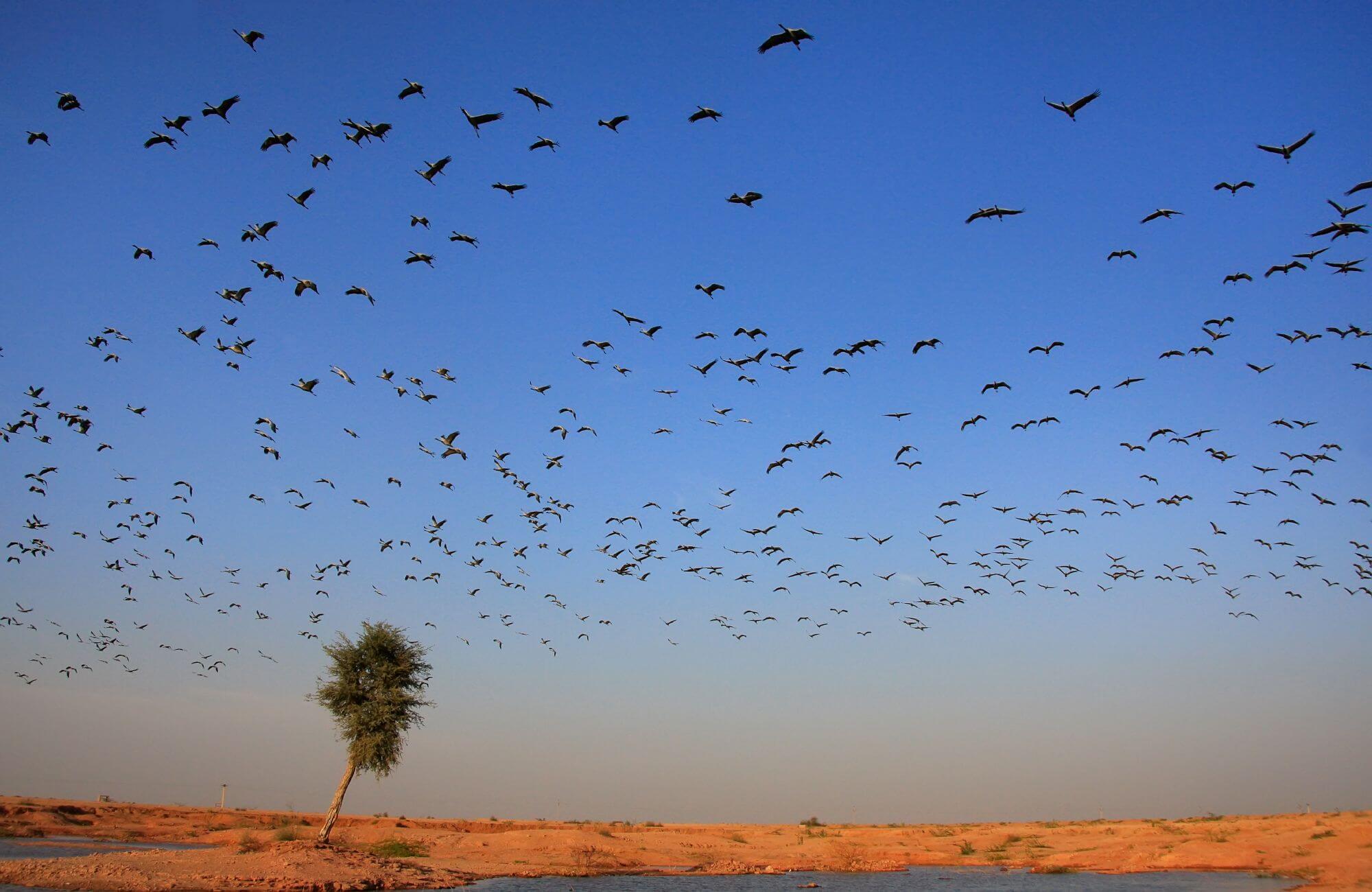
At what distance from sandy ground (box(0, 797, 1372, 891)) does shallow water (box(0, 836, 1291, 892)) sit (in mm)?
2242

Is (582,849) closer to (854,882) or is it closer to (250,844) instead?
(854,882)

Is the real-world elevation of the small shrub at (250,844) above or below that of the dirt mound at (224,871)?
above

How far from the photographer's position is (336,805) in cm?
4106

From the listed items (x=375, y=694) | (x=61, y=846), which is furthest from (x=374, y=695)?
(x=61, y=846)

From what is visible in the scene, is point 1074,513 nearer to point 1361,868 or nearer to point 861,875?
point 1361,868

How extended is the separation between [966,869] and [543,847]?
92.6ft

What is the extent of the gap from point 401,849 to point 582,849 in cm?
1119

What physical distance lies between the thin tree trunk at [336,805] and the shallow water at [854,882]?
7773mm

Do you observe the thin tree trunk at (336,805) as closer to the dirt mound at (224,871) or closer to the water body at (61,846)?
the dirt mound at (224,871)

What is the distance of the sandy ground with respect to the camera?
33.3 meters

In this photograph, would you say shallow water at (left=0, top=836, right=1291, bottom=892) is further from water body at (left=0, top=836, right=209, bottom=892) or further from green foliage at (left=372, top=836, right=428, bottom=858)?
green foliage at (left=372, top=836, right=428, bottom=858)

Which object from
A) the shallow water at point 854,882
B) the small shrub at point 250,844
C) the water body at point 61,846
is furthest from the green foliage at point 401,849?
the water body at point 61,846

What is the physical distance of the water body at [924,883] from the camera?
40.2 metres

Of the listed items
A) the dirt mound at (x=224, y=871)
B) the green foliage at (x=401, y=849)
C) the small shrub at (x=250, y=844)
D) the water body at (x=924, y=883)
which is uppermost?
the small shrub at (x=250, y=844)
